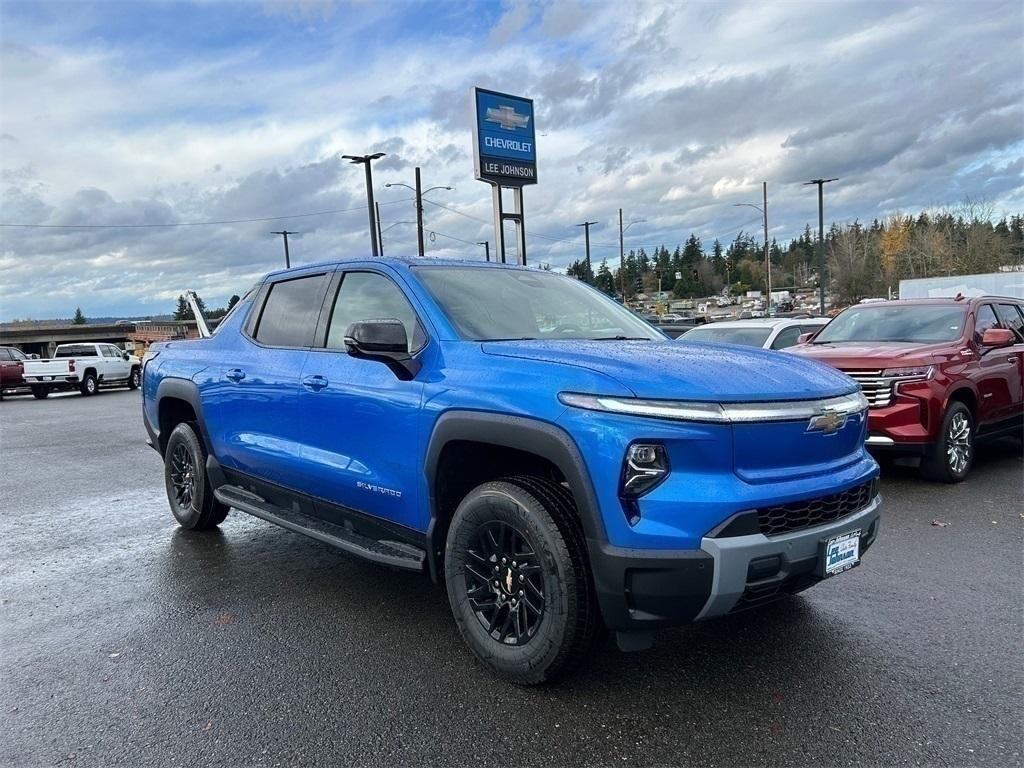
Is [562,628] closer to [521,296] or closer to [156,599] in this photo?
[521,296]

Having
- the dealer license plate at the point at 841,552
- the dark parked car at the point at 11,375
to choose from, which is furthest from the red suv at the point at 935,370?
the dark parked car at the point at 11,375

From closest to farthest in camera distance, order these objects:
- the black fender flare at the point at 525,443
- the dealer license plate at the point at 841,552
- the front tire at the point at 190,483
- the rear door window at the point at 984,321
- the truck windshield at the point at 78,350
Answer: the black fender flare at the point at 525,443
the dealer license plate at the point at 841,552
the front tire at the point at 190,483
the rear door window at the point at 984,321
the truck windshield at the point at 78,350

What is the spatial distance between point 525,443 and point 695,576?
82 cm

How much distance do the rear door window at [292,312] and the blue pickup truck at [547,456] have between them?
0.03 metres

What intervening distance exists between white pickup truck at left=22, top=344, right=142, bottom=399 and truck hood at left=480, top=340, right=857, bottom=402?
80.9 ft

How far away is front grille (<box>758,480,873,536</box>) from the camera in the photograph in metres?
2.84

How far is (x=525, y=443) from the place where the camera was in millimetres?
3000

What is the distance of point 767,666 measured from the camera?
3.31 m

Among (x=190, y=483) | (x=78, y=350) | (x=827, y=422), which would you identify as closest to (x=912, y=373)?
(x=827, y=422)

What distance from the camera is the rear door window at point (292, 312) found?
4516mm

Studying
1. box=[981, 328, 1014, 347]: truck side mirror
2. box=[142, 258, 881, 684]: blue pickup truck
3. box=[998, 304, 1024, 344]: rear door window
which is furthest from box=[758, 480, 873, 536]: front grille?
box=[998, 304, 1024, 344]: rear door window

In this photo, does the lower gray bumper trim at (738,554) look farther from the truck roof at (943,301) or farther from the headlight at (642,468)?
the truck roof at (943,301)

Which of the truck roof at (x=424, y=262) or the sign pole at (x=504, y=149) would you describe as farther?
the sign pole at (x=504, y=149)

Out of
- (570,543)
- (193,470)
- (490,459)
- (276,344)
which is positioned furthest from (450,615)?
(193,470)
